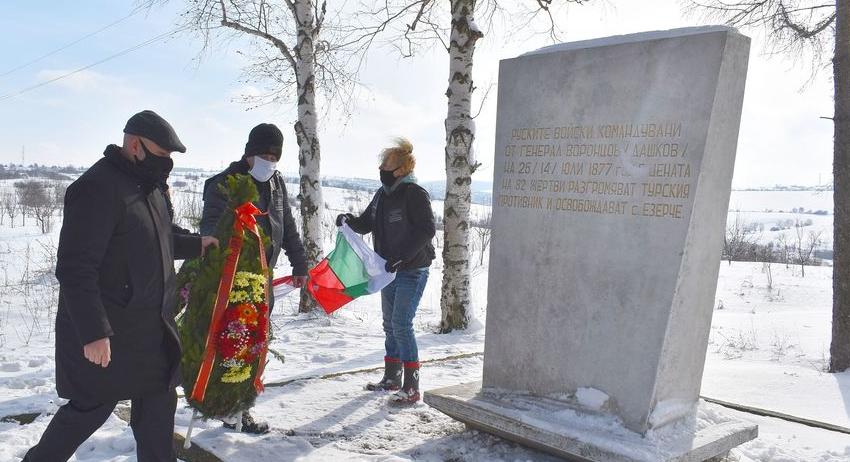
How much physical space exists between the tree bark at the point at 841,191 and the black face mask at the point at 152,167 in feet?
21.4

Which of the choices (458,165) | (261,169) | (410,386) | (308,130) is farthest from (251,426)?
(308,130)

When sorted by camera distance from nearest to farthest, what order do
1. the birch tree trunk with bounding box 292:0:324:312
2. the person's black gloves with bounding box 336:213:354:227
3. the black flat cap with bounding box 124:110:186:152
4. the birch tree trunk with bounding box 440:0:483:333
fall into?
the black flat cap with bounding box 124:110:186:152 → the person's black gloves with bounding box 336:213:354:227 → the birch tree trunk with bounding box 440:0:483:333 → the birch tree trunk with bounding box 292:0:324:312

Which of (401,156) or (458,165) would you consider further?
(458,165)

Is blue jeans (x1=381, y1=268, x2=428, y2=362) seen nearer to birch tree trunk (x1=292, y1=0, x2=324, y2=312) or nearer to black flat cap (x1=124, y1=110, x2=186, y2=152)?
black flat cap (x1=124, y1=110, x2=186, y2=152)

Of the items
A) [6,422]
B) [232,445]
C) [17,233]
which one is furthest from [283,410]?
[17,233]

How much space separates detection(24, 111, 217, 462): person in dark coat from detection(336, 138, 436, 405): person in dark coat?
1738 millimetres

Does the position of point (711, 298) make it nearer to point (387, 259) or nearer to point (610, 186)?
point (610, 186)

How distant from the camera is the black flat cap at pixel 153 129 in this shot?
2.63m

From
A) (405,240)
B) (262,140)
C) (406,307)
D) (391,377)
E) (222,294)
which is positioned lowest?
(391,377)

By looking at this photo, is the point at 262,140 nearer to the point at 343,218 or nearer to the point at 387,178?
the point at 387,178

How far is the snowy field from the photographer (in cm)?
350

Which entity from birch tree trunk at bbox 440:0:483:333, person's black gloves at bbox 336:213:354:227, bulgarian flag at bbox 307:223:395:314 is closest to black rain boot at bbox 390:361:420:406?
bulgarian flag at bbox 307:223:395:314

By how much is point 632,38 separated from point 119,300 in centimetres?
278

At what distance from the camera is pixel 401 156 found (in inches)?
168
